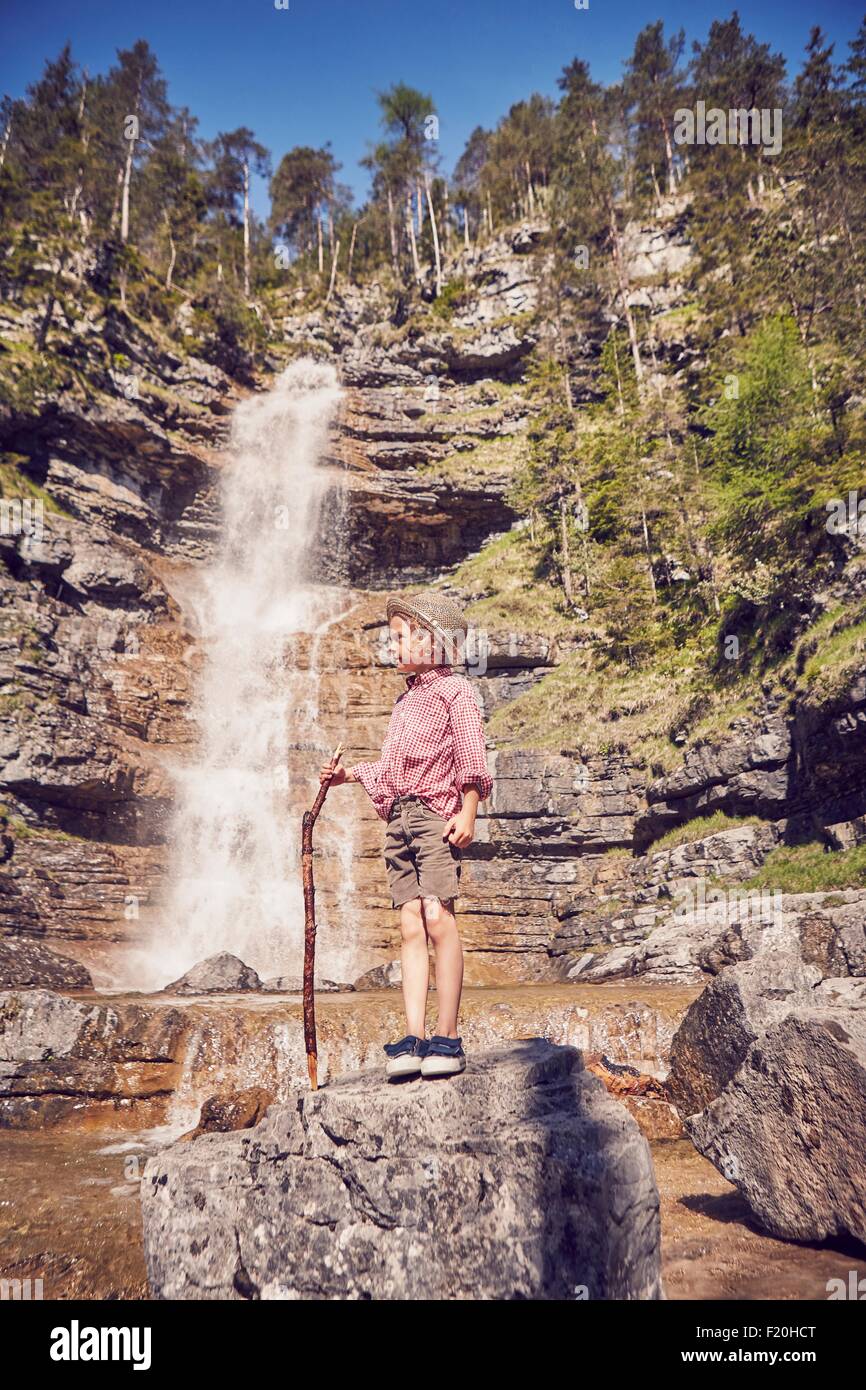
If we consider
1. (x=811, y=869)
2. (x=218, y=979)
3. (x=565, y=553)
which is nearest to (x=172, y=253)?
(x=565, y=553)

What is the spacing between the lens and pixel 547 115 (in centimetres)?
5053

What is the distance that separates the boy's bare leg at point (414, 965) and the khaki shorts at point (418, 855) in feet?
0.24

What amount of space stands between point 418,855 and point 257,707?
912 inches

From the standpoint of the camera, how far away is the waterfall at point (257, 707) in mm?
20188

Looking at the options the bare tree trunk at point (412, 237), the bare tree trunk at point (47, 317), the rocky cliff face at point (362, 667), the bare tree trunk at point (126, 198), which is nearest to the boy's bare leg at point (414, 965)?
the rocky cliff face at point (362, 667)

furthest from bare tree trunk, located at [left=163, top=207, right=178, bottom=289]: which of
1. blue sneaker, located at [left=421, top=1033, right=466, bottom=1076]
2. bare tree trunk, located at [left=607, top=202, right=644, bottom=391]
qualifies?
blue sneaker, located at [left=421, top=1033, right=466, bottom=1076]

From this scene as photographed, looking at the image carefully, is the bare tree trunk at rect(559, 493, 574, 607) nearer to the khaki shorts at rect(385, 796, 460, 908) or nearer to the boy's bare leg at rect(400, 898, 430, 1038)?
the khaki shorts at rect(385, 796, 460, 908)

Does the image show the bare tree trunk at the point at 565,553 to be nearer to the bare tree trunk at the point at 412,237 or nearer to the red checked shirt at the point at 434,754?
the bare tree trunk at the point at 412,237

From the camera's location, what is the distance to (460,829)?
3.78 meters

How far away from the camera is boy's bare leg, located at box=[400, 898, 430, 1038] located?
370 centimetres

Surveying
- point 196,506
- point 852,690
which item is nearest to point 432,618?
point 852,690

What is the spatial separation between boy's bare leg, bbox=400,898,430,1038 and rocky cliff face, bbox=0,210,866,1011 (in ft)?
31.7

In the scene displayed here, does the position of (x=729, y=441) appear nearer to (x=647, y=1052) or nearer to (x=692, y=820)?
(x=692, y=820)
